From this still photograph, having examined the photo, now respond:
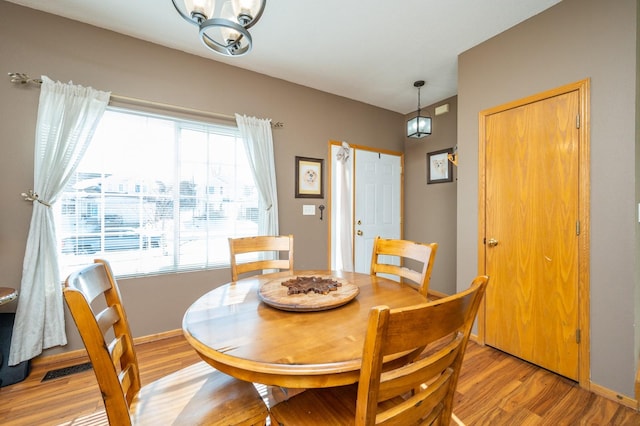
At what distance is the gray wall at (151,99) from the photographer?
196 centimetres

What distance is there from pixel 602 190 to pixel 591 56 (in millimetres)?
918

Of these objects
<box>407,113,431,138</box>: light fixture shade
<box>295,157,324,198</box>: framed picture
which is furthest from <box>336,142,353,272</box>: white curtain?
<box>407,113,431,138</box>: light fixture shade

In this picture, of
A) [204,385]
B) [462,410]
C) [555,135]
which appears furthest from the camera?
[555,135]

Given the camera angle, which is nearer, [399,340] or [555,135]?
[399,340]

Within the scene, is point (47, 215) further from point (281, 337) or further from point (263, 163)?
point (281, 337)

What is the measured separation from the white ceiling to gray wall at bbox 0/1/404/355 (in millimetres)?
133

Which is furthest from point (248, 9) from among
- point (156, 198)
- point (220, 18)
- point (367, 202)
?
point (367, 202)

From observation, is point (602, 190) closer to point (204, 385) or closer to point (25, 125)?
point (204, 385)

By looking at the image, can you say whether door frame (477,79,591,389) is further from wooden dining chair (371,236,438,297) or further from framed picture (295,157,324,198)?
framed picture (295,157,324,198)

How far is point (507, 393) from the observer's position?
1.75 meters

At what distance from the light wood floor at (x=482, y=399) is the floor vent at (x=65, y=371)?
39 mm

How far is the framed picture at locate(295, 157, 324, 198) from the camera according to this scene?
3.19 meters

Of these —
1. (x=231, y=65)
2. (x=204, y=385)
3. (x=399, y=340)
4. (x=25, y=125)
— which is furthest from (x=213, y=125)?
(x=399, y=340)

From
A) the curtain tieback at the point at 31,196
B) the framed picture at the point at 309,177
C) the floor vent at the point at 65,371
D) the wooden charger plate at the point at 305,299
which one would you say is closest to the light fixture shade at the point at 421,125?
the framed picture at the point at 309,177
